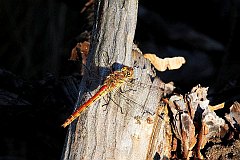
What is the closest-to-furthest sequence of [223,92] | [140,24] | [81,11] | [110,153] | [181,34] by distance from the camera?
[110,153]
[223,92]
[81,11]
[140,24]
[181,34]

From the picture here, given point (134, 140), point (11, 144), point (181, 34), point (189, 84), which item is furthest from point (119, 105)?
point (181, 34)

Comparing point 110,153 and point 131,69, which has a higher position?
point 131,69

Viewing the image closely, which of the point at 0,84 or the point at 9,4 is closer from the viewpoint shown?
the point at 0,84

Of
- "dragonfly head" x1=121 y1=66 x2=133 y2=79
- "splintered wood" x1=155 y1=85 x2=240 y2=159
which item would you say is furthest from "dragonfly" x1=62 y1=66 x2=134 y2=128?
"splintered wood" x1=155 y1=85 x2=240 y2=159

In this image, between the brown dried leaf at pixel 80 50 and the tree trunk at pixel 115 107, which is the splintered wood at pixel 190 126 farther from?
the brown dried leaf at pixel 80 50

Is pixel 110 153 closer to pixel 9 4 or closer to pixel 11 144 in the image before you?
pixel 11 144

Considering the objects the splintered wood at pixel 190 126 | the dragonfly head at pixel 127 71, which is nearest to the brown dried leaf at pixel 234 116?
the splintered wood at pixel 190 126
